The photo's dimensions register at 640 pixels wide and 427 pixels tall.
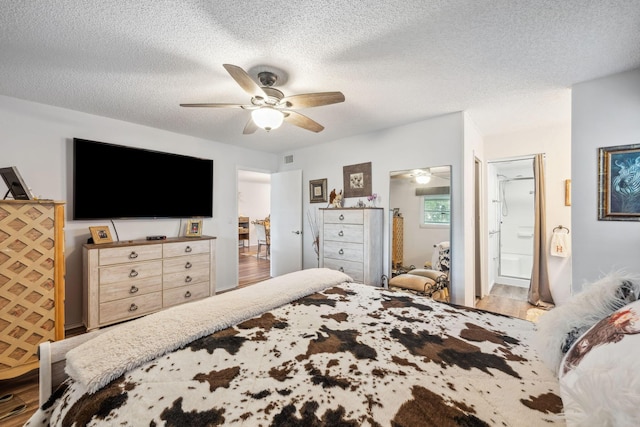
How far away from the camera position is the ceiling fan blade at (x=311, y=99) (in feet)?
6.19

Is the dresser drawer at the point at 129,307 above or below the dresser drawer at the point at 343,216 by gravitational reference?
below

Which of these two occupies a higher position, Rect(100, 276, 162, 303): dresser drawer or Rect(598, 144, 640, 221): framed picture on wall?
Rect(598, 144, 640, 221): framed picture on wall

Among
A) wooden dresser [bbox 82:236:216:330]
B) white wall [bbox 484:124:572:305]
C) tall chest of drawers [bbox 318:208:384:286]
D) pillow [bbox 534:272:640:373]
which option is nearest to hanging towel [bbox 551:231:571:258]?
white wall [bbox 484:124:572:305]

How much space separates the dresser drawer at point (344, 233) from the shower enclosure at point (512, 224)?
2574 mm

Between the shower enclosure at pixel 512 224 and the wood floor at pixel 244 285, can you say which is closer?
the wood floor at pixel 244 285

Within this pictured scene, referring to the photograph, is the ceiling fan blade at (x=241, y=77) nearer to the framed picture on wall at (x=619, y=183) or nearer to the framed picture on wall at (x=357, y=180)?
the framed picture on wall at (x=357, y=180)

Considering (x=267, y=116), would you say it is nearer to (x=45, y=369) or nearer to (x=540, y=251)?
(x=45, y=369)

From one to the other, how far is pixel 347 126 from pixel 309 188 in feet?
4.56

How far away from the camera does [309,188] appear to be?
14.6 feet

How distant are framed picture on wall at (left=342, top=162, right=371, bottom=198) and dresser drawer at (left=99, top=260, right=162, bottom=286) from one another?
2693 mm

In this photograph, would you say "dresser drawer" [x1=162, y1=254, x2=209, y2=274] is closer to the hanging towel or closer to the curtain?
the curtain

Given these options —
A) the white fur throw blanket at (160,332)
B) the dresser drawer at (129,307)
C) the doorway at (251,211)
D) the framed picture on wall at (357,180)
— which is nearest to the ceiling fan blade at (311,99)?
the white fur throw blanket at (160,332)

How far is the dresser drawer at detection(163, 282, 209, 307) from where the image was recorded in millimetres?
3080

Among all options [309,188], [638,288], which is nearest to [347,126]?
[309,188]
